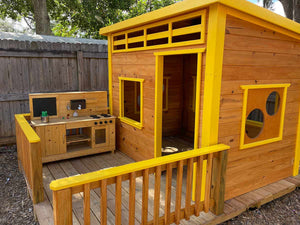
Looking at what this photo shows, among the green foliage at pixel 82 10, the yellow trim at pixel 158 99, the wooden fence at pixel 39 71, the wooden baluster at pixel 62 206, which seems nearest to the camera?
the wooden baluster at pixel 62 206

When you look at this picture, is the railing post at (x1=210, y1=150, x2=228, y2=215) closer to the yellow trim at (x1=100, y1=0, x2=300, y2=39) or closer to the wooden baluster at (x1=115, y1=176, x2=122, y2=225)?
the wooden baluster at (x1=115, y1=176, x2=122, y2=225)

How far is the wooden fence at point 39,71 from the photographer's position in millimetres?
5805

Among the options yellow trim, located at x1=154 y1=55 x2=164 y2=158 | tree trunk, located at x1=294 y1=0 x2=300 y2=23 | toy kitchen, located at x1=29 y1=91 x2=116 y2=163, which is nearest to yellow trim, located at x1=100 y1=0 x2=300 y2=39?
yellow trim, located at x1=154 y1=55 x2=164 y2=158

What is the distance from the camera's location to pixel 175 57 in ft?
20.7

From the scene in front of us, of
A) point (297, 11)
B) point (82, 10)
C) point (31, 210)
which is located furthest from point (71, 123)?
point (82, 10)

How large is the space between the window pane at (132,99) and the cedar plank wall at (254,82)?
327 cm

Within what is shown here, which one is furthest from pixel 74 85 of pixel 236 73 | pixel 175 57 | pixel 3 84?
pixel 236 73

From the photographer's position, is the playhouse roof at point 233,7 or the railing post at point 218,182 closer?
the playhouse roof at point 233,7

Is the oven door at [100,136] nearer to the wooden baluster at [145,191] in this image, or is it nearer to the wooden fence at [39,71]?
the wooden fence at [39,71]

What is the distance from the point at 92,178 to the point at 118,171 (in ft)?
0.84

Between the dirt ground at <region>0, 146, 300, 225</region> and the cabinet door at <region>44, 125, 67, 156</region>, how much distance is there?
0.76 metres

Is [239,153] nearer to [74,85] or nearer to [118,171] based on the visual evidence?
[118,171]

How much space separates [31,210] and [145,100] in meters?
2.47

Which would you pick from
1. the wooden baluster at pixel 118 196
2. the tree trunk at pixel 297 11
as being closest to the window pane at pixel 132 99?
the wooden baluster at pixel 118 196
